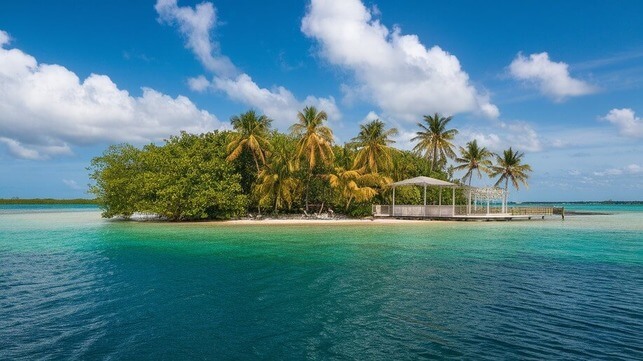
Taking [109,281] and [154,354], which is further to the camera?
[109,281]

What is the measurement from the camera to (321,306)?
860 centimetres

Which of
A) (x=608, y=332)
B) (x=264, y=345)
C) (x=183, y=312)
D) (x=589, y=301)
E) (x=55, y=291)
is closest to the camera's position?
(x=264, y=345)

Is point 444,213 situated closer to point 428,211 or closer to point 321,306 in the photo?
point 428,211

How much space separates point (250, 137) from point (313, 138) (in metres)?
5.45

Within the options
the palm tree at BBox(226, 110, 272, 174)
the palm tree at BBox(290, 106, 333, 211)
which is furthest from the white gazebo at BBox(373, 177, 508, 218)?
the palm tree at BBox(226, 110, 272, 174)

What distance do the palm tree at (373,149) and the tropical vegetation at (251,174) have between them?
94 mm

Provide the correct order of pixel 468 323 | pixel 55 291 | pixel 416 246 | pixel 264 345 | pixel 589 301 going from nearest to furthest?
pixel 264 345, pixel 468 323, pixel 589 301, pixel 55 291, pixel 416 246

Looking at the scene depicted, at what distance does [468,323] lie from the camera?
Result: 745 centimetres

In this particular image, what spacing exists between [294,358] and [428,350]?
1.94m

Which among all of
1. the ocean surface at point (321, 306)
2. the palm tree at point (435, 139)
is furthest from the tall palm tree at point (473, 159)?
the ocean surface at point (321, 306)

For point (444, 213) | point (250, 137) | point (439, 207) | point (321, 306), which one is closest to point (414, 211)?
point (439, 207)

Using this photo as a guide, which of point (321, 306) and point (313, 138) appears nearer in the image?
point (321, 306)

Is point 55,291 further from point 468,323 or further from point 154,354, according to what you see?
point 468,323

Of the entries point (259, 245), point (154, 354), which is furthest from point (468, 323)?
point (259, 245)
